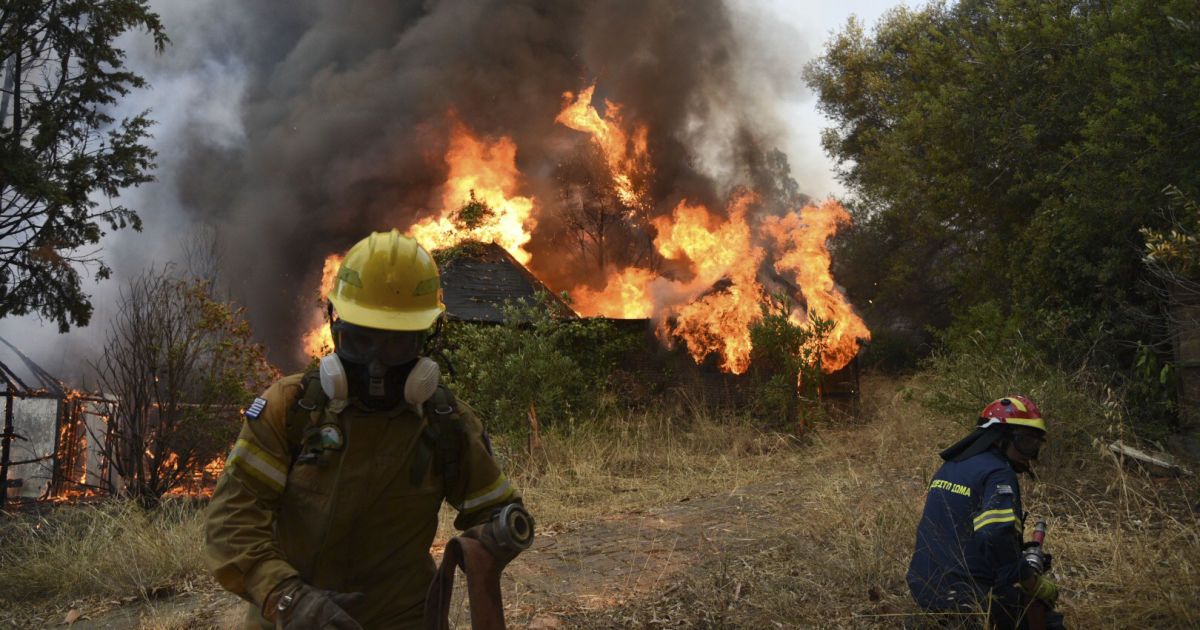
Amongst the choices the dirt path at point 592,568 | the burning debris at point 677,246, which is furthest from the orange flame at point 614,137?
the dirt path at point 592,568

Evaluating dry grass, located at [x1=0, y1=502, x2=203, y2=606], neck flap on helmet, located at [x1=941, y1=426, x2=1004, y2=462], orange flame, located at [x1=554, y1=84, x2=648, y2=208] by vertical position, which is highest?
orange flame, located at [x1=554, y1=84, x2=648, y2=208]

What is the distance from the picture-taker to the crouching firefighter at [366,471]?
7.78ft

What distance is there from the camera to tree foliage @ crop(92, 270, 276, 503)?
8.72m

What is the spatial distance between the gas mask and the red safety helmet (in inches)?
109

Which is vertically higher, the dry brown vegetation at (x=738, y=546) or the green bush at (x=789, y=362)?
the green bush at (x=789, y=362)

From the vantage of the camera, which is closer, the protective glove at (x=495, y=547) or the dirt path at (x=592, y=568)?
the protective glove at (x=495, y=547)

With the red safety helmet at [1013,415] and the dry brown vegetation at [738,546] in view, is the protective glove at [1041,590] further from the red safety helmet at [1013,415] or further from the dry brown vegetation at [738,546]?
the red safety helmet at [1013,415]

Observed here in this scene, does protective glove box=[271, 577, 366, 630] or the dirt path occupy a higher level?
protective glove box=[271, 577, 366, 630]

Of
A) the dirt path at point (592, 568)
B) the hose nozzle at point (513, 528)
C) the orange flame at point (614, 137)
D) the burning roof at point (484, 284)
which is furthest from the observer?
the orange flame at point (614, 137)

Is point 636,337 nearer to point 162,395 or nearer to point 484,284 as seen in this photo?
point 484,284

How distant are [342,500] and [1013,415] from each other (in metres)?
3.06

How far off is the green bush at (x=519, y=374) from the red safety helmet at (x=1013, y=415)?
7.35m

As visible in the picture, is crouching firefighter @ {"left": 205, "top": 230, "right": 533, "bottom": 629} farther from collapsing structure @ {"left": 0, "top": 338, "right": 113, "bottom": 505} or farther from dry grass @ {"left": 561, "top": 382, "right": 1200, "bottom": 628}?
collapsing structure @ {"left": 0, "top": 338, "right": 113, "bottom": 505}

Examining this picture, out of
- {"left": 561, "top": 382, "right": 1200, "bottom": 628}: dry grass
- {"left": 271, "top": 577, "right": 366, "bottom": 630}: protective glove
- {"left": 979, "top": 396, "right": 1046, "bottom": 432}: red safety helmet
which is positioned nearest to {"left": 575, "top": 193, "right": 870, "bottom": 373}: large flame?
{"left": 561, "top": 382, "right": 1200, "bottom": 628}: dry grass
